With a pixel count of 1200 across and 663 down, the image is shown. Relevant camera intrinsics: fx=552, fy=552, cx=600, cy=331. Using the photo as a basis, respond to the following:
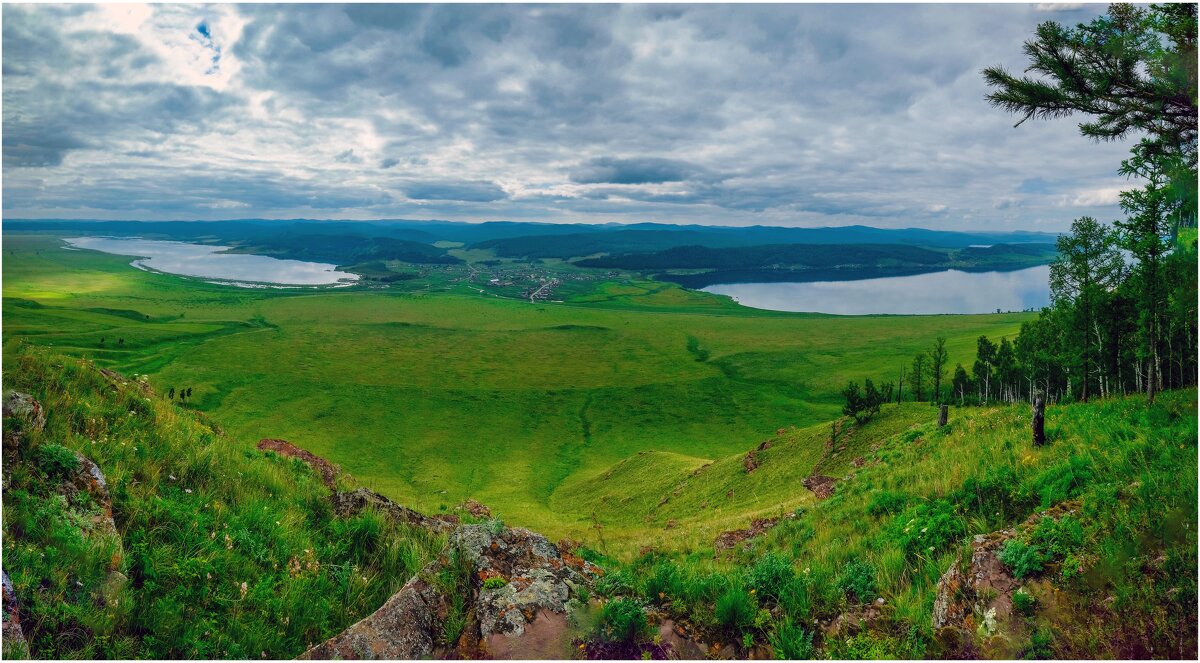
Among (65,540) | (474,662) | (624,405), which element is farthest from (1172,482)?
(624,405)

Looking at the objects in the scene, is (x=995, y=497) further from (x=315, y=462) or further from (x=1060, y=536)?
(x=315, y=462)

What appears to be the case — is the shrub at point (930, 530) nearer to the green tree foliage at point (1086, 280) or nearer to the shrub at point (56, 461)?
the shrub at point (56, 461)

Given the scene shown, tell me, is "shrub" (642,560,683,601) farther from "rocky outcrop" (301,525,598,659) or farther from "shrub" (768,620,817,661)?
"shrub" (768,620,817,661)

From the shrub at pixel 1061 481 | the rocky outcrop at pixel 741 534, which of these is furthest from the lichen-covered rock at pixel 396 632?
the rocky outcrop at pixel 741 534

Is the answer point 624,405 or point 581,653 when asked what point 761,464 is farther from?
point 624,405

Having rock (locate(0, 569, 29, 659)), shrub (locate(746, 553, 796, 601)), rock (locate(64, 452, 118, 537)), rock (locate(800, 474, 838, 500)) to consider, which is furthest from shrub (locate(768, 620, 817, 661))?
rock (locate(800, 474, 838, 500))

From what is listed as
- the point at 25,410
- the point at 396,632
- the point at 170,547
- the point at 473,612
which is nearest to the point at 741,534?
the point at 473,612
